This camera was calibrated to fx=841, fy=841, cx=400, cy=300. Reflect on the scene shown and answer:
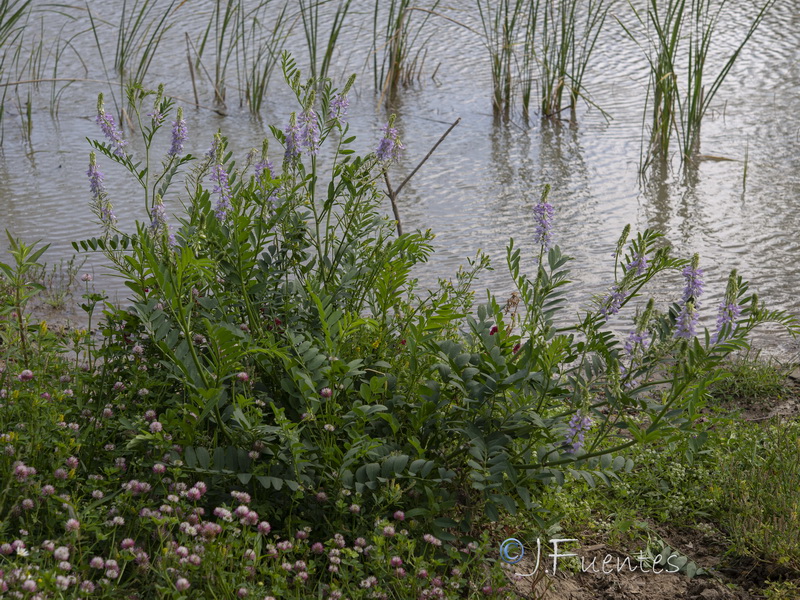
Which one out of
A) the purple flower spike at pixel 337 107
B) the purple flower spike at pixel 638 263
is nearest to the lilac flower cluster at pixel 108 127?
the purple flower spike at pixel 337 107

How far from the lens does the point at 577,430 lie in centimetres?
227

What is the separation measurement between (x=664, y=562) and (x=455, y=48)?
8.18m

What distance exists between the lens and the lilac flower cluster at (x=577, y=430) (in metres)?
2.20

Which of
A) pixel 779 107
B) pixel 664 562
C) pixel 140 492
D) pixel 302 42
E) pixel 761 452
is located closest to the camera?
pixel 140 492

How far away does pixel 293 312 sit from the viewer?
Answer: 2744mm

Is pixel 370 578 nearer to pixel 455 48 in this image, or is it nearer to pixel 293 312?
pixel 293 312

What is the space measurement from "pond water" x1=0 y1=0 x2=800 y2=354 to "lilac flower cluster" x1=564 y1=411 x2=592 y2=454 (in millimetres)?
2298

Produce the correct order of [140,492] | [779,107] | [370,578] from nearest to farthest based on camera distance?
[370,578] → [140,492] → [779,107]

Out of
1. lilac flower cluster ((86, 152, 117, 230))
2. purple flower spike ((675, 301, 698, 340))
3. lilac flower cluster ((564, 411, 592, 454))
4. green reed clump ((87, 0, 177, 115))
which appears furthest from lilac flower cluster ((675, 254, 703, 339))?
green reed clump ((87, 0, 177, 115))

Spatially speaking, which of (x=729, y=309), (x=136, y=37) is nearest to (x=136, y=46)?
(x=136, y=37)

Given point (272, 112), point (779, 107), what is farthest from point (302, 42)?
point (779, 107)

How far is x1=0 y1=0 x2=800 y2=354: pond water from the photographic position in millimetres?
5348

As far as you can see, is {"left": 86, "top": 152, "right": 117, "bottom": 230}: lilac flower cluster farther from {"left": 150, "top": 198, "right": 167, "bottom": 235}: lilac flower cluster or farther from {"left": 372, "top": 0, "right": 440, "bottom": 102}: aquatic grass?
{"left": 372, "top": 0, "right": 440, "bottom": 102}: aquatic grass

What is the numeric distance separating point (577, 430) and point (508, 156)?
16.7 ft
